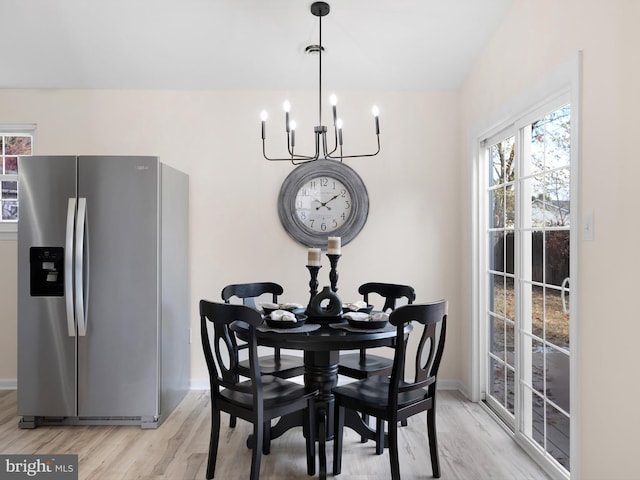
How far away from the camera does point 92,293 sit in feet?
9.61

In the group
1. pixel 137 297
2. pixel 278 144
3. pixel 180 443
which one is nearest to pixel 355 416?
pixel 180 443

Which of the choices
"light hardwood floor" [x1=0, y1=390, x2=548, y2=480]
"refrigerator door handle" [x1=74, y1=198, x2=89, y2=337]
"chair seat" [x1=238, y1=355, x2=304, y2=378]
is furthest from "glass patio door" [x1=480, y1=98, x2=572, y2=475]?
"refrigerator door handle" [x1=74, y1=198, x2=89, y2=337]

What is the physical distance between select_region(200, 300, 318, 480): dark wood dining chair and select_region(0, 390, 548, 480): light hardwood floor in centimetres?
24

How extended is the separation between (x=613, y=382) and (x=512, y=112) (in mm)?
1616

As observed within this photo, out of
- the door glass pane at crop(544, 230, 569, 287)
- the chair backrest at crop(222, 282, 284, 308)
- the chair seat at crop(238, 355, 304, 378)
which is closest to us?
the door glass pane at crop(544, 230, 569, 287)

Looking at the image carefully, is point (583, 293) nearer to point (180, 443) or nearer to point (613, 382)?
point (613, 382)

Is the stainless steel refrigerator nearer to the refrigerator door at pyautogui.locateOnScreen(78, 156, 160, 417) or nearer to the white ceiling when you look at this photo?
the refrigerator door at pyautogui.locateOnScreen(78, 156, 160, 417)

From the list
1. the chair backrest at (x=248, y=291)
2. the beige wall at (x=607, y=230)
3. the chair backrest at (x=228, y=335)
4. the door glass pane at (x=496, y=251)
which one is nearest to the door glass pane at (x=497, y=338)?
the door glass pane at (x=496, y=251)

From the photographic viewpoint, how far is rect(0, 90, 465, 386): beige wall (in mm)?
3664

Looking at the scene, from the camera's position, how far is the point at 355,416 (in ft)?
8.41

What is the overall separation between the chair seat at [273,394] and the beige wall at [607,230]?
4.32 ft

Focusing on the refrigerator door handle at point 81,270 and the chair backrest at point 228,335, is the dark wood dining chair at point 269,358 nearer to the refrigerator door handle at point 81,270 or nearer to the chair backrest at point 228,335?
the chair backrest at point 228,335

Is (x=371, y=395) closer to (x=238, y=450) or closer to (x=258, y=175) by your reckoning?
(x=238, y=450)

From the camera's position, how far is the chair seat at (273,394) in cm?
219
